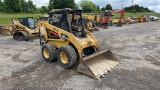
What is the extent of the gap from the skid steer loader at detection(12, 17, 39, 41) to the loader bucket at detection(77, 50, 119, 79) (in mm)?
7545

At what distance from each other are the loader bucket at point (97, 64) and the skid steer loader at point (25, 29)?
755 centimetres

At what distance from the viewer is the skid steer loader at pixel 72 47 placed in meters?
5.85

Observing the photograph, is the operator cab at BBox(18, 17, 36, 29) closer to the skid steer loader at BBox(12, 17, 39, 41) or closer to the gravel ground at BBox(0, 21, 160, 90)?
the skid steer loader at BBox(12, 17, 39, 41)

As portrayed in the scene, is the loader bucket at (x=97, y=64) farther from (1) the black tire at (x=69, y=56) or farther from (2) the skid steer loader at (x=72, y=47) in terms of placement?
(1) the black tire at (x=69, y=56)

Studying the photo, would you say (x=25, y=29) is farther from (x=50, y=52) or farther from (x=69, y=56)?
(x=69, y=56)

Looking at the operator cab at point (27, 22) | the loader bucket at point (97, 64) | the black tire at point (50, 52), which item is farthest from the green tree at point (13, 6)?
the loader bucket at point (97, 64)

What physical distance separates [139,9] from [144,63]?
82.3 meters

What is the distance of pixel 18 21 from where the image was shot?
44.6 ft

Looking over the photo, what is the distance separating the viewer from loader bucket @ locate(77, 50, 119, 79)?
5.50 meters

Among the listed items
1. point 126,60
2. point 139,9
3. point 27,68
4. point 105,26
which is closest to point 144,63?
point 126,60

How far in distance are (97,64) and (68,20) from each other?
198 centimetres

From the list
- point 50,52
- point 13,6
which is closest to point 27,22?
point 50,52

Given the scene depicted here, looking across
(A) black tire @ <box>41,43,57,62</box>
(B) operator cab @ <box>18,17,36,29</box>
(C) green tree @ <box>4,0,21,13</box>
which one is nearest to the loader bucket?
(A) black tire @ <box>41,43,57,62</box>

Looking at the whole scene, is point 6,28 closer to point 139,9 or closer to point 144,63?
point 144,63
